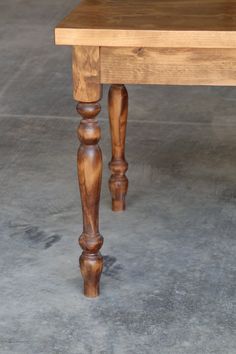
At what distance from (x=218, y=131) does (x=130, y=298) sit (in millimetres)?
1684

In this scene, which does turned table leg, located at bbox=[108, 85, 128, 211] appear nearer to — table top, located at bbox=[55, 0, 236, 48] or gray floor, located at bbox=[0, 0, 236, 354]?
gray floor, located at bbox=[0, 0, 236, 354]

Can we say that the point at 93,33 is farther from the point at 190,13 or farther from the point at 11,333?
the point at 11,333

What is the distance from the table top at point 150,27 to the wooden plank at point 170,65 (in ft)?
0.13

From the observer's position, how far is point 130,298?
8.50 ft

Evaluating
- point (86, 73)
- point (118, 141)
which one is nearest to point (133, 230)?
point (118, 141)

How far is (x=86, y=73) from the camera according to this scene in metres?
2.36

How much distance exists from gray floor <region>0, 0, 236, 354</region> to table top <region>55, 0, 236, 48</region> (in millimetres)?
757

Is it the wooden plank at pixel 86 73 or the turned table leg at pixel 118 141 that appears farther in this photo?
the turned table leg at pixel 118 141

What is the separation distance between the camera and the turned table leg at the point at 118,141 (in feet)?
9.88

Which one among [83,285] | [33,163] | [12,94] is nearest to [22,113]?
[12,94]

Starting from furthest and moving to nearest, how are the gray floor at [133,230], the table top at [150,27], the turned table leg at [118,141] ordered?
the turned table leg at [118,141]
the gray floor at [133,230]
the table top at [150,27]

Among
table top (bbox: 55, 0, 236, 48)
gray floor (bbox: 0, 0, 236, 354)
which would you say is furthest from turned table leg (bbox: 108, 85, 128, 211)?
table top (bbox: 55, 0, 236, 48)

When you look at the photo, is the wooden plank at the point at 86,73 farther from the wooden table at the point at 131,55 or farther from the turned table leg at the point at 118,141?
the turned table leg at the point at 118,141

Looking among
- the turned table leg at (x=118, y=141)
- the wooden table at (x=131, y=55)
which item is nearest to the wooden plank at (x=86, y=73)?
the wooden table at (x=131, y=55)
